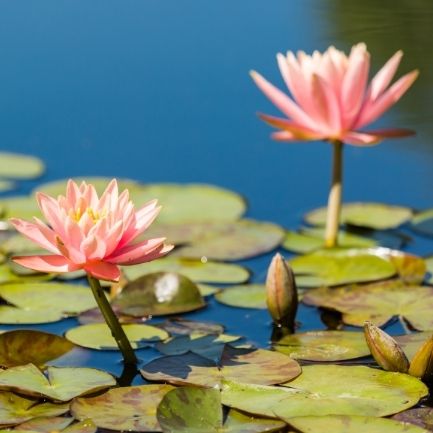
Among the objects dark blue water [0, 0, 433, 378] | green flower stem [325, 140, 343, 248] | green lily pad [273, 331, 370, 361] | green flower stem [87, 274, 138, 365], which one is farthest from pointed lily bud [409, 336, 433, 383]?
green flower stem [325, 140, 343, 248]

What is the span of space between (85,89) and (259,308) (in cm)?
163

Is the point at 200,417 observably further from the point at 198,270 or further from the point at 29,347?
the point at 198,270

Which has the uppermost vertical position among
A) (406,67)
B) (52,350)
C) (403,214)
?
(406,67)

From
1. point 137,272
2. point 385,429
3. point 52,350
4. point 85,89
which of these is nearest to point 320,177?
point 137,272

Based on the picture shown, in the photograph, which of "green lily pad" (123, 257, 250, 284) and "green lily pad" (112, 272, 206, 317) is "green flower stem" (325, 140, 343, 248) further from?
"green lily pad" (112, 272, 206, 317)

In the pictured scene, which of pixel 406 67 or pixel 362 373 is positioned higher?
pixel 406 67

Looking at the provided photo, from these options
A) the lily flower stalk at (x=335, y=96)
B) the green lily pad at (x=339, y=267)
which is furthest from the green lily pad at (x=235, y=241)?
the lily flower stalk at (x=335, y=96)

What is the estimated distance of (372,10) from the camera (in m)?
4.50

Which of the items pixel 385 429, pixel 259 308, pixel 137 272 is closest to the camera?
pixel 385 429

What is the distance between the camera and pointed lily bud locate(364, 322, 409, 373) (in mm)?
1820

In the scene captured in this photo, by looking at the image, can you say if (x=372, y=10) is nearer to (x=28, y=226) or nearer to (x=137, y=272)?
(x=137, y=272)

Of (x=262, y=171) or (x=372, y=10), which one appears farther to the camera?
(x=372, y=10)

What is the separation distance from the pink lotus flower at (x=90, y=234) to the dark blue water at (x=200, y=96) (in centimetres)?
41

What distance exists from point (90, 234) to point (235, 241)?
35.7 inches
